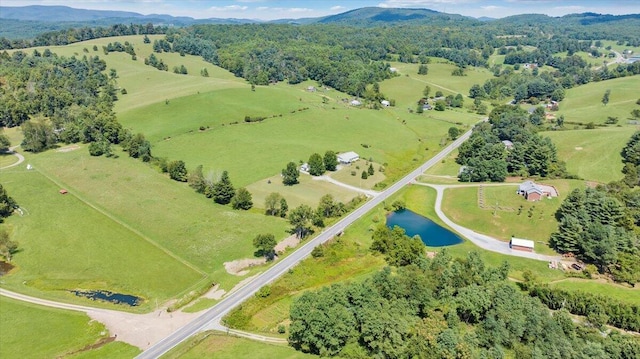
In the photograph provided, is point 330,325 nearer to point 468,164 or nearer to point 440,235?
point 440,235

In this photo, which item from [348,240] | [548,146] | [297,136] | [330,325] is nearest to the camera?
[330,325]

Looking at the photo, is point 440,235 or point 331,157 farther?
point 331,157

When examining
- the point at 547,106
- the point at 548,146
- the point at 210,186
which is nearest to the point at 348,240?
the point at 210,186

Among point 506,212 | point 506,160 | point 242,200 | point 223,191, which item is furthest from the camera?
point 506,160

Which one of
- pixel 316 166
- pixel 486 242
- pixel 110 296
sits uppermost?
pixel 316 166

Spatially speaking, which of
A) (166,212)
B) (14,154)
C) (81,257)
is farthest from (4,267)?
(14,154)

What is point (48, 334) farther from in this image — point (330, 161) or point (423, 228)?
point (330, 161)
